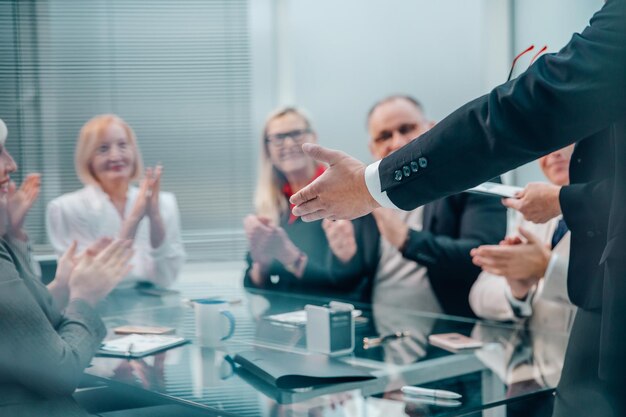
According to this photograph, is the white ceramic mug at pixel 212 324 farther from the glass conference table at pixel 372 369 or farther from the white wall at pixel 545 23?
the white wall at pixel 545 23

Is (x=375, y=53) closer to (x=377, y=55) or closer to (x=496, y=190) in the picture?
(x=377, y=55)

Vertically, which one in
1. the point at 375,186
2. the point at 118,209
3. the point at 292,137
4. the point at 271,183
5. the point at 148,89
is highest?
the point at 148,89

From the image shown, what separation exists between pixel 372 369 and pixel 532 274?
0.68 metres

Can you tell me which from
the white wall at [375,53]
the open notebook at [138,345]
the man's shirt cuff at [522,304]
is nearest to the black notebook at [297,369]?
the open notebook at [138,345]

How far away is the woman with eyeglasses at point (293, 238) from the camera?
2830 mm

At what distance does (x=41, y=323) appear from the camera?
1.38 m

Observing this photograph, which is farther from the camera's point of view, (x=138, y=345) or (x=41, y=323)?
(x=138, y=345)

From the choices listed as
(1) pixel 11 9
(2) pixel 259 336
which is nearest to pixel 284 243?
(2) pixel 259 336

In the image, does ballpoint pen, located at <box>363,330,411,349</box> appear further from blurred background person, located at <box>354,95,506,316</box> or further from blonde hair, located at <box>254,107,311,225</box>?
blonde hair, located at <box>254,107,311,225</box>

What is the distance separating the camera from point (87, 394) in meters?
1.74

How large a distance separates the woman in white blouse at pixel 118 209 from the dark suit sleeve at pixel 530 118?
88.0 inches

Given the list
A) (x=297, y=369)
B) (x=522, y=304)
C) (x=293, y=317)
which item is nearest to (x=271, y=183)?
(x=293, y=317)

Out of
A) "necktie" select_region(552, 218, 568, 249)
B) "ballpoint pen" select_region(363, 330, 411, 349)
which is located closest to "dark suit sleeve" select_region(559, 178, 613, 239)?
"ballpoint pen" select_region(363, 330, 411, 349)

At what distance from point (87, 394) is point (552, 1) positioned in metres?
1.84
